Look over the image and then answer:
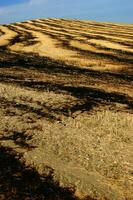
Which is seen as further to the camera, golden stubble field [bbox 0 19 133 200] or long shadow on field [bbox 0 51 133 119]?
long shadow on field [bbox 0 51 133 119]

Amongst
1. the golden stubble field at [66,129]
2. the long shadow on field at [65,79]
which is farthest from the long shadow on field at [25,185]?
the long shadow on field at [65,79]

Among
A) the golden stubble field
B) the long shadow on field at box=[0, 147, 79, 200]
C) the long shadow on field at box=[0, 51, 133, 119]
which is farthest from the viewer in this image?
the long shadow on field at box=[0, 51, 133, 119]

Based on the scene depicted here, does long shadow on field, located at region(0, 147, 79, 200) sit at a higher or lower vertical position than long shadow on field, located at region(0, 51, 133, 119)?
higher

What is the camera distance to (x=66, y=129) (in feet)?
20.5

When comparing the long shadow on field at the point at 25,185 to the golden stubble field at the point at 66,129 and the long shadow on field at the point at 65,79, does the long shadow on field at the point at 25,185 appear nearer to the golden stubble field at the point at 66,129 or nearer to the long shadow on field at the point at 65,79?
the golden stubble field at the point at 66,129

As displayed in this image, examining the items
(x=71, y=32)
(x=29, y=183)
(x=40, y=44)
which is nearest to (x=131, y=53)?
(x=40, y=44)

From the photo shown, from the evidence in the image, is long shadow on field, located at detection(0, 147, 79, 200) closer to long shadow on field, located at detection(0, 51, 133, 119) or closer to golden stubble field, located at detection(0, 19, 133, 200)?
golden stubble field, located at detection(0, 19, 133, 200)

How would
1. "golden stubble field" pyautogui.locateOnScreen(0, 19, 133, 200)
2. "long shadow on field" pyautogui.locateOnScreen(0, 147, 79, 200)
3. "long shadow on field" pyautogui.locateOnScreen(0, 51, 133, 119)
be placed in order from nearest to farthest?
"long shadow on field" pyautogui.locateOnScreen(0, 147, 79, 200) < "golden stubble field" pyautogui.locateOnScreen(0, 19, 133, 200) < "long shadow on field" pyautogui.locateOnScreen(0, 51, 133, 119)

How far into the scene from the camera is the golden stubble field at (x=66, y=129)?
15.6 ft

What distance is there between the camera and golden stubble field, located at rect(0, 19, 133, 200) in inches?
188

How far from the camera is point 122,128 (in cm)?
623

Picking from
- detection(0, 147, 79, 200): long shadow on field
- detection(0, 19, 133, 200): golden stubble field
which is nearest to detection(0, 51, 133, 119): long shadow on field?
detection(0, 19, 133, 200): golden stubble field

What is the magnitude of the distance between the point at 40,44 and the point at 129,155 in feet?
32.3

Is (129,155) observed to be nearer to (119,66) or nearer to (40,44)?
(119,66)
